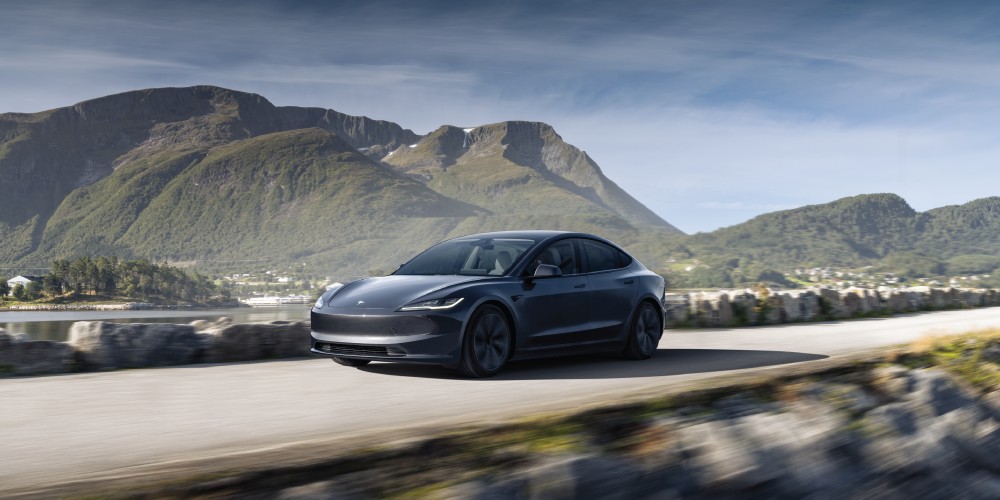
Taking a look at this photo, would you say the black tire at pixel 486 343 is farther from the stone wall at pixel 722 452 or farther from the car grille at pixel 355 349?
the stone wall at pixel 722 452

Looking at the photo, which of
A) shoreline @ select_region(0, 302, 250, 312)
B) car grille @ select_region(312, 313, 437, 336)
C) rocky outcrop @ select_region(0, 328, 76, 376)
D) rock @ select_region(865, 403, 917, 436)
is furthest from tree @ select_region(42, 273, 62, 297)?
rock @ select_region(865, 403, 917, 436)

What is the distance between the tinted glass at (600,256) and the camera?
10320 millimetres

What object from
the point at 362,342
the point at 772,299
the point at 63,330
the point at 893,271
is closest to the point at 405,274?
the point at 362,342

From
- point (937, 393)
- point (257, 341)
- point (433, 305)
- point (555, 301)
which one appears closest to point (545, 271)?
point (555, 301)

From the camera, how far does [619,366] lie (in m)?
10.0

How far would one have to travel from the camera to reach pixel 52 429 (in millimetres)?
5812

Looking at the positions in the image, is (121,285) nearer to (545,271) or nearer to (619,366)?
(619,366)

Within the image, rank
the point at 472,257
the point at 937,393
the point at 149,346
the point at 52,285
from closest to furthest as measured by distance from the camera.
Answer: the point at 937,393 → the point at 149,346 → the point at 472,257 → the point at 52,285

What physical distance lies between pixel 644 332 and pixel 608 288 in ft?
2.98

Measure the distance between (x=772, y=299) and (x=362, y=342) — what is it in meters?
11.9

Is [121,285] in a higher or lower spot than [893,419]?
higher

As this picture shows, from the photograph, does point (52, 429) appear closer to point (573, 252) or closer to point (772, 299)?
point (573, 252)

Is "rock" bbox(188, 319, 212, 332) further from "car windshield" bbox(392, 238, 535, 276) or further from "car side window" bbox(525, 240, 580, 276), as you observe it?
"car side window" bbox(525, 240, 580, 276)

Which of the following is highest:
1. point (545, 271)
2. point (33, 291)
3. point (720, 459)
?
point (33, 291)
